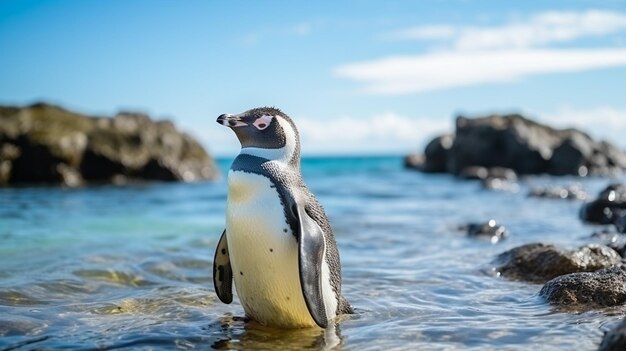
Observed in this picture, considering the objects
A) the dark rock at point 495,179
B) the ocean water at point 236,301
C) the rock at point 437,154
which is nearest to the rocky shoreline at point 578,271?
the ocean water at point 236,301

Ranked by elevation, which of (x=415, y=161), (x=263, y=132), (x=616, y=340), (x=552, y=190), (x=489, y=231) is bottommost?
(x=415, y=161)

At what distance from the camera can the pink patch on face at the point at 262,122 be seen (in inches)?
202

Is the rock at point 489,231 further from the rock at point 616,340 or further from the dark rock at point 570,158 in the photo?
the dark rock at point 570,158

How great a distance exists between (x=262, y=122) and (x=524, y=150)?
39461 mm

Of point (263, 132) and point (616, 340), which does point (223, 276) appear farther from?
point (616, 340)

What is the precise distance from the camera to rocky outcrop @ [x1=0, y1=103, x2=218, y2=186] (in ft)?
97.2

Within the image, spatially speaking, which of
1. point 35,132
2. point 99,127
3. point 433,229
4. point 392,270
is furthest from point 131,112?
point 392,270

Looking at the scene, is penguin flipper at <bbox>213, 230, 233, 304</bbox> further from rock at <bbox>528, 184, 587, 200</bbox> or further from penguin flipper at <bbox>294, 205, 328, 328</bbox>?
rock at <bbox>528, 184, 587, 200</bbox>

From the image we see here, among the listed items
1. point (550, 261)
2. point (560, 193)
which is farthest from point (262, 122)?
point (560, 193)

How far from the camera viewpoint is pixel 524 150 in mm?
42500

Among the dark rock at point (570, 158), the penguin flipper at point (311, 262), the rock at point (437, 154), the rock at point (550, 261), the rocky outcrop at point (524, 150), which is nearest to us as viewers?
the penguin flipper at point (311, 262)

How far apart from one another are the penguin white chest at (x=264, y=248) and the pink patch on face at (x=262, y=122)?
0.39m

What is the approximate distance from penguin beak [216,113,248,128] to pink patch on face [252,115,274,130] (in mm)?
85

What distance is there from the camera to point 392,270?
27.7ft
